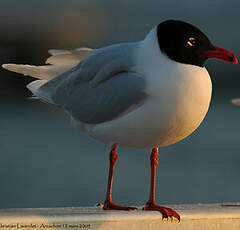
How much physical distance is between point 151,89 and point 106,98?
41 centimetres

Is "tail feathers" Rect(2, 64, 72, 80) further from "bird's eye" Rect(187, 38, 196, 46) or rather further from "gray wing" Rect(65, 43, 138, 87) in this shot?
"bird's eye" Rect(187, 38, 196, 46)

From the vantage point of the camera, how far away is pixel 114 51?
4238 millimetres

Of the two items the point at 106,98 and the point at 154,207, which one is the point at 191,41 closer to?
the point at 106,98

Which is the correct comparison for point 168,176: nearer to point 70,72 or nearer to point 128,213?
point 70,72

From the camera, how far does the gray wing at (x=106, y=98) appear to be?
3971mm

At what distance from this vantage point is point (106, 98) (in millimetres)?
4195

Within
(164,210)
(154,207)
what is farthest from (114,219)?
(154,207)

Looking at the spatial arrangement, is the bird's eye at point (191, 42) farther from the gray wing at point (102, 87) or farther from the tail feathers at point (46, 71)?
the tail feathers at point (46, 71)

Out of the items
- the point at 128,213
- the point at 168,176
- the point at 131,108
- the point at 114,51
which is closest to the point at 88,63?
the point at 114,51

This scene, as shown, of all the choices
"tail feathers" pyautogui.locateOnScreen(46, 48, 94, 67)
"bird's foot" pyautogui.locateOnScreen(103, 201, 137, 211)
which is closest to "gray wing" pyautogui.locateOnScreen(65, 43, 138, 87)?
"tail feathers" pyautogui.locateOnScreen(46, 48, 94, 67)

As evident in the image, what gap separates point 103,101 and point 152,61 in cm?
43

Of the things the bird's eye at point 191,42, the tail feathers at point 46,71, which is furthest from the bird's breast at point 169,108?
the tail feathers at point 46,71

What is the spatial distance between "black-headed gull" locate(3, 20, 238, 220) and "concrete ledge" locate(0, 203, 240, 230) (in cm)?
8

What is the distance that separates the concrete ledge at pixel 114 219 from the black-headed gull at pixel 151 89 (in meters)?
0.08
